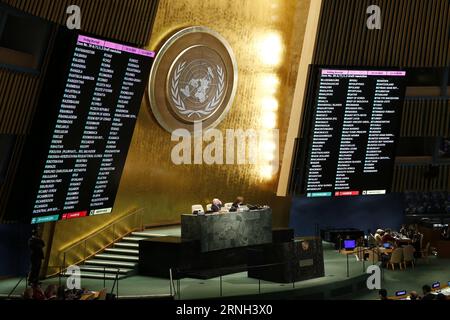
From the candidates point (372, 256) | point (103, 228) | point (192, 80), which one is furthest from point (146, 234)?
point (372, 256)

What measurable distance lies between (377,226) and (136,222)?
25.6 ft

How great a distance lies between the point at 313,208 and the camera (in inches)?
798

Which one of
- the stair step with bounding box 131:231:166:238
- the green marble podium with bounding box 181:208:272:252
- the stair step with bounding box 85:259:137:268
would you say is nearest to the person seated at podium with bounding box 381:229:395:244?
the green marble podium with bounding box 181:208:272:252

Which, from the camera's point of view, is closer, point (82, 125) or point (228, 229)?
point (82, 125)

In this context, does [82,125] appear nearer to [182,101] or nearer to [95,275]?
[95,275]

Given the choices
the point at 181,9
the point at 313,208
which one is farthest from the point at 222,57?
the point at 313,208

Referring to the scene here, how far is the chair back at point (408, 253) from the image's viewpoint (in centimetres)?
1767

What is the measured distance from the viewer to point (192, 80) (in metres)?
17.7

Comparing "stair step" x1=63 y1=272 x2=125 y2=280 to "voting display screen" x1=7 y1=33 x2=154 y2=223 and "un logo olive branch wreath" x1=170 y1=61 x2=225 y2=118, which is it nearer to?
"voting display screen" x1=7 y1=33 x2=154 y2=223

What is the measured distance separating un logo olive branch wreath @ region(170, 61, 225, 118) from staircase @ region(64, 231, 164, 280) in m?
3.07

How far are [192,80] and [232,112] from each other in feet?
5.16

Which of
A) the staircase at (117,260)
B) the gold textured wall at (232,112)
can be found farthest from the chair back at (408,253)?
the staircase at (117,260)

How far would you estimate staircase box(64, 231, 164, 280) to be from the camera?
15.0 m
